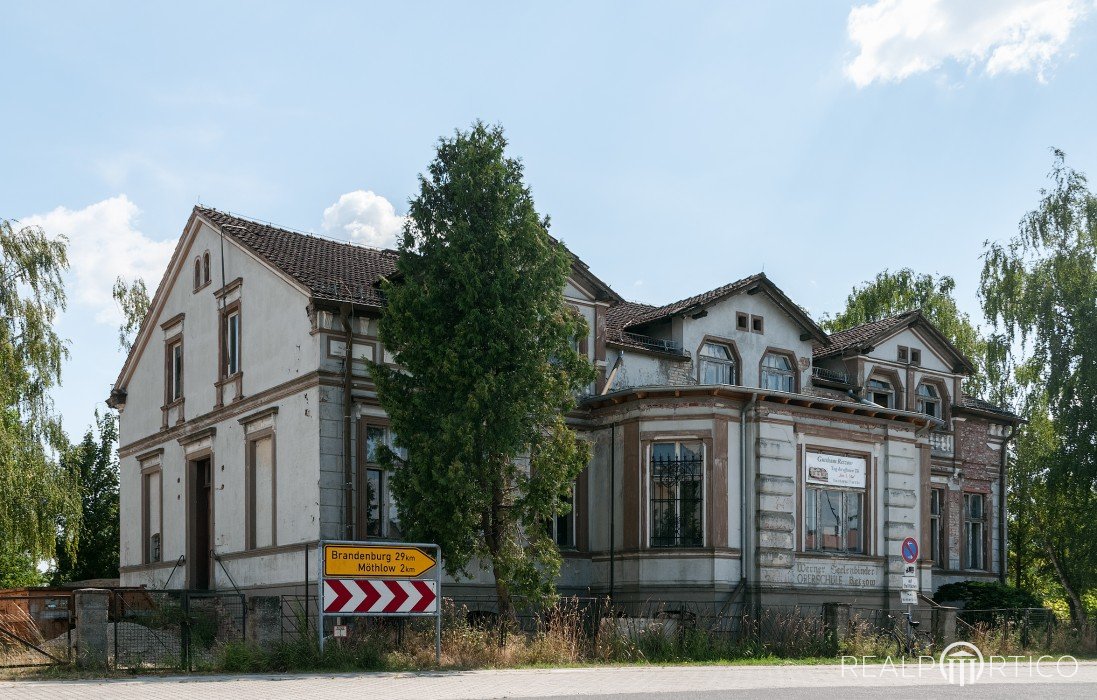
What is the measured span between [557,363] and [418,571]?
19.0ft

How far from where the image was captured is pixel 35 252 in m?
31.9

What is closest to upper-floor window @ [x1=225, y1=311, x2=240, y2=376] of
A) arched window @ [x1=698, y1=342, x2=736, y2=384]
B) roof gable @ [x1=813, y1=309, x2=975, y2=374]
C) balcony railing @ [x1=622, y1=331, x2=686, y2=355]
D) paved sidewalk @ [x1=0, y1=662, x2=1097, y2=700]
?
balcony railing @ [x1=622, y1=331, x2=686, y2=355]

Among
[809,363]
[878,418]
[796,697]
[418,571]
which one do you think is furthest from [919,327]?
[796,697]

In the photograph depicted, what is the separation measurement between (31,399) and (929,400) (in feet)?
80.2

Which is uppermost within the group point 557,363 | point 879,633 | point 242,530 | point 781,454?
point 557,363

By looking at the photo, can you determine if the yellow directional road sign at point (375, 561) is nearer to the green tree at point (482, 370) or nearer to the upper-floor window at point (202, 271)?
the green tree at point (482, 370)

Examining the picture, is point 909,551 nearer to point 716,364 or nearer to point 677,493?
point 677,493

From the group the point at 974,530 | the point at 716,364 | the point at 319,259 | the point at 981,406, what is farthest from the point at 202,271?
the point at 981,406

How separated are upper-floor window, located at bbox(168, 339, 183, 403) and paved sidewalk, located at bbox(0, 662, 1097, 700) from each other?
13.6 metres

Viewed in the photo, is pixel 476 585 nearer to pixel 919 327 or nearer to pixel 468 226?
pixel 468 226

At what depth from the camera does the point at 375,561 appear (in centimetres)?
2009

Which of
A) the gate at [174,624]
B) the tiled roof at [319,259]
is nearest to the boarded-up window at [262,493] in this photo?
the gate at [174,624]

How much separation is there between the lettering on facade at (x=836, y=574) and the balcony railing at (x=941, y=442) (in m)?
8.45

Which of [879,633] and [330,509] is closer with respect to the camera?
[330,509]
